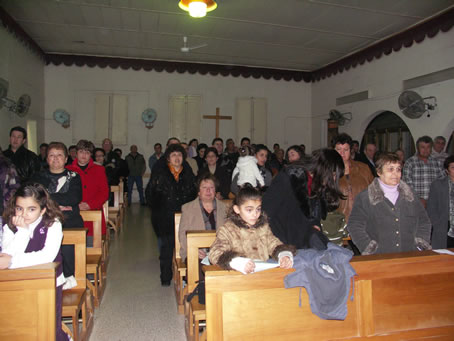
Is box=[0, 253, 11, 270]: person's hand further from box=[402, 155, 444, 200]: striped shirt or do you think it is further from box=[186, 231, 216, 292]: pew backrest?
box=[402, 155, 444, 200]: striped shirt

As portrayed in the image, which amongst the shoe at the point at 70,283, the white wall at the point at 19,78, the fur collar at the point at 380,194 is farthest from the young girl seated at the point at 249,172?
the white wall at the point at 19,78

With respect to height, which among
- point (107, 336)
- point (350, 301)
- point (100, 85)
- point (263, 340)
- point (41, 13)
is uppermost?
point (41, 13)

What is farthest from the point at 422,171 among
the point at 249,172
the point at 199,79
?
the point at 199,79

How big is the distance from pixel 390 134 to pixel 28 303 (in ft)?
29.7

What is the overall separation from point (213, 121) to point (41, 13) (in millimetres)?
5647

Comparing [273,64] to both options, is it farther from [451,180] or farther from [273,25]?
[451,180]

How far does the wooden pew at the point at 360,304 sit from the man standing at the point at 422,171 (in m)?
2.98

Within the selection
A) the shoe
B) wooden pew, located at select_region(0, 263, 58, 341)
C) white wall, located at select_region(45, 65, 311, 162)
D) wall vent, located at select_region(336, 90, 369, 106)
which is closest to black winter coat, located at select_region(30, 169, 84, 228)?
the shoe

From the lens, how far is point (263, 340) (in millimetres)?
1854

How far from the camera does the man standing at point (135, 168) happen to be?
33.3 feet

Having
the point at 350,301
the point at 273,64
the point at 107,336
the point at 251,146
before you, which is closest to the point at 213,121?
the point at 273,64

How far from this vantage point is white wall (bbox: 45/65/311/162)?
10.5m

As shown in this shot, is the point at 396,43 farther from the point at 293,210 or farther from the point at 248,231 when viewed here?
the point at 248,231

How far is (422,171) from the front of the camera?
4.78 metres
